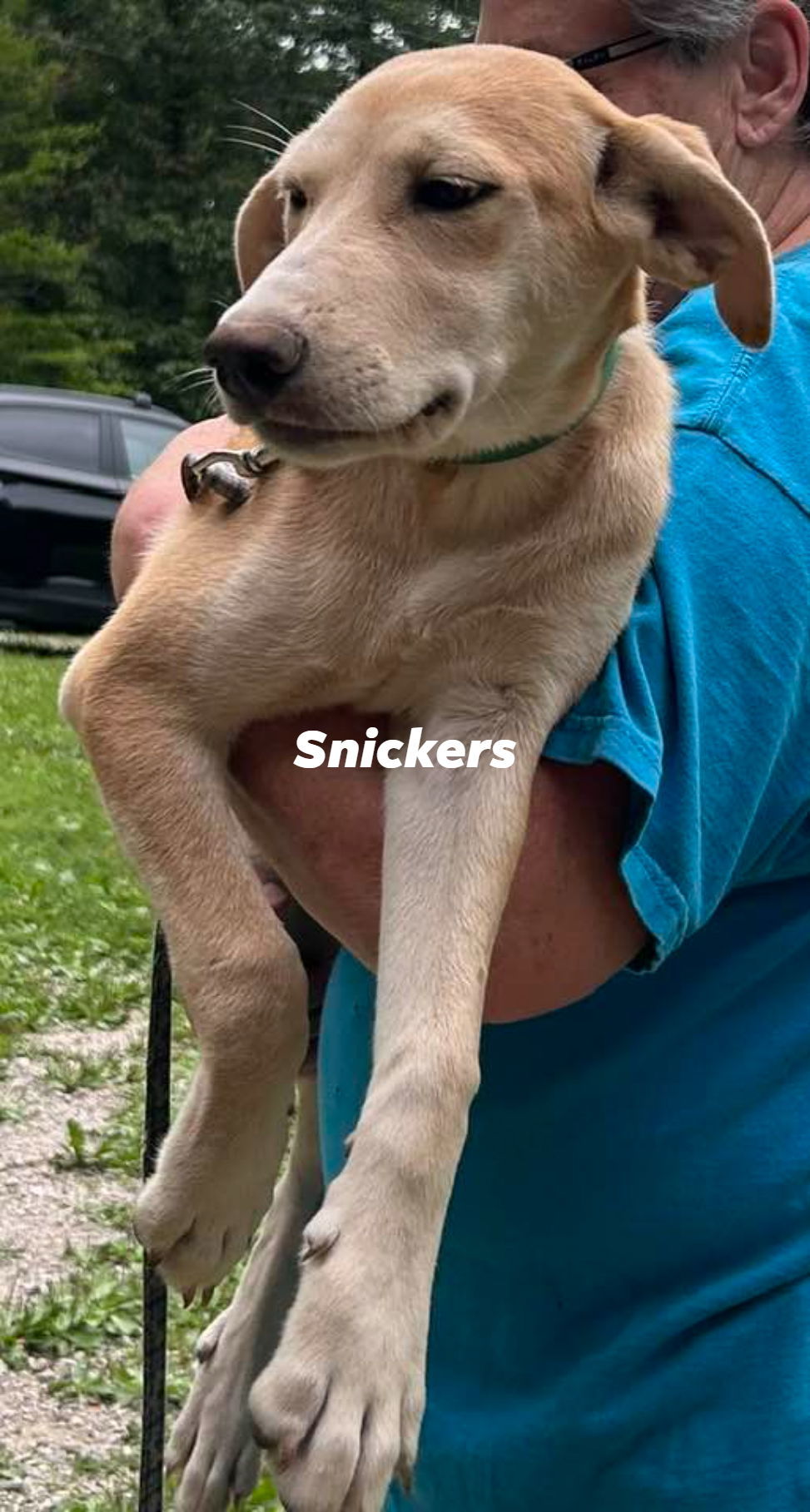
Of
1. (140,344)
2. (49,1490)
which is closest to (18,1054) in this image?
(49,1490)

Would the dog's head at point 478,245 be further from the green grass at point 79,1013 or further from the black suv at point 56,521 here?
the black suv at point 56,521

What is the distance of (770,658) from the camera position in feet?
5.59

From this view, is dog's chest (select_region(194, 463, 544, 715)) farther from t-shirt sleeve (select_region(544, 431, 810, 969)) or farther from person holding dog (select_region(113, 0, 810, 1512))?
t-shirt sleeve (select_region(544, 431, 810, 969))

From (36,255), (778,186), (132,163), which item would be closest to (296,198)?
(778,186)

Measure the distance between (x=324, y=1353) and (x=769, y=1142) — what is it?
0.50 metres

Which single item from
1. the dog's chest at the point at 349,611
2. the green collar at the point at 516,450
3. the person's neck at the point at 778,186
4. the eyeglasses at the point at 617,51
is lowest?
the dog's chest at the point at 349,611

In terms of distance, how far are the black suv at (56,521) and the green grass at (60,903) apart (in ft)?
12.1

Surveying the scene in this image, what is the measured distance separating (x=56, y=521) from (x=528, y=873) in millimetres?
11890

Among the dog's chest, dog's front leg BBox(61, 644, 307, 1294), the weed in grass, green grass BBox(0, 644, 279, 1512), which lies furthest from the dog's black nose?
the weed in grass

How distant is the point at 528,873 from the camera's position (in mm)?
1786

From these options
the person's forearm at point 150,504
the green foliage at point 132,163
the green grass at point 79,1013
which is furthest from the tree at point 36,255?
the person's forearm at point 150,504

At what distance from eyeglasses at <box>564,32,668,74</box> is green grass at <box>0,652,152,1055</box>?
2.61m

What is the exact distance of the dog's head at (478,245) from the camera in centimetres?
176

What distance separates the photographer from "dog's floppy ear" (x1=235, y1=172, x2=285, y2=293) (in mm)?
2127
